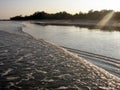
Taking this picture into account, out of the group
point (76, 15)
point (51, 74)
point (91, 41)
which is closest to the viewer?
point (51, 74)

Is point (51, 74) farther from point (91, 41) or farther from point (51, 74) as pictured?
point (91, 41)

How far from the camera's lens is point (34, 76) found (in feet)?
39.6

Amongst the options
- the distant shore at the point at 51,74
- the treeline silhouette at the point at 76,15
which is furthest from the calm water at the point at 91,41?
the treeline silhouette at the point at 76,15

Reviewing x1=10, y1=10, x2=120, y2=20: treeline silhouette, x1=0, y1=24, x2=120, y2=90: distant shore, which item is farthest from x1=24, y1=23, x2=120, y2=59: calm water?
x1=10, y1=10, x2=120, y2=20: treeline silhouette

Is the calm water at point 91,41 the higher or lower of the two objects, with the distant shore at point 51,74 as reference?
lower

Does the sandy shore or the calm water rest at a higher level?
the sandy shore

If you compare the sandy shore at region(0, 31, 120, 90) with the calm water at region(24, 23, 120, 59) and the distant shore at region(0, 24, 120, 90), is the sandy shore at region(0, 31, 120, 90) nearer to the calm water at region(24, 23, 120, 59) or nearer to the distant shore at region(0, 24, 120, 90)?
the distant shore at region(0, 24, 120, 90)

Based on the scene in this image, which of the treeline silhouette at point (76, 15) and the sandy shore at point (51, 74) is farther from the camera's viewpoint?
the treeline silhouette at point (76, 15)

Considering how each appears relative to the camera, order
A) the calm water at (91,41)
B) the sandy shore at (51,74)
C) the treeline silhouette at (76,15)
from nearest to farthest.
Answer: the sandy shore at (51,74) → the calm water at (91,41) → the treeline silhouette at (76,15)

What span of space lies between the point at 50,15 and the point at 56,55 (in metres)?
156

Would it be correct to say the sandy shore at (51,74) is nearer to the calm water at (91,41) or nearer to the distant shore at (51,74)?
the distant shore at (51,74)

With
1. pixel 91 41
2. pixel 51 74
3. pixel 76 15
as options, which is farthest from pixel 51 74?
pixel 76 15

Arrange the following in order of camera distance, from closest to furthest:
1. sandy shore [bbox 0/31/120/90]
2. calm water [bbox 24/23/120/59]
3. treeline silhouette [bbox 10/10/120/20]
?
sandy shore [bbox 0/31/120/90] < calm water [bbox 24/23/120/59] < treeline silhouette [bbox 10/10/120/20]

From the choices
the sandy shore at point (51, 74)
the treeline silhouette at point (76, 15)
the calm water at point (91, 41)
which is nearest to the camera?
the sandy shore at point (51, 74)
